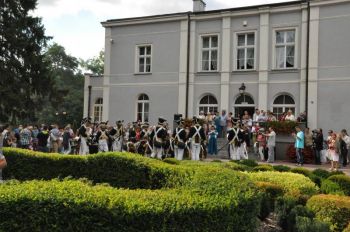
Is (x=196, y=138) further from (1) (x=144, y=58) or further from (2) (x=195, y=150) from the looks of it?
(1) (x=144, y=58)

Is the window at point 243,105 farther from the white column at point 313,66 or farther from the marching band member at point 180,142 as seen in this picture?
the marching band member at point 180,142

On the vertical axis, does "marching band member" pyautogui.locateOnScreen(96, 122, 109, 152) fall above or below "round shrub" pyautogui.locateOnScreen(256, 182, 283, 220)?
above

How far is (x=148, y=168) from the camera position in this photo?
7992mm

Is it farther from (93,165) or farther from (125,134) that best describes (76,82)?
(93,165)

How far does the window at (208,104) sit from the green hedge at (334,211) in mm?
21626

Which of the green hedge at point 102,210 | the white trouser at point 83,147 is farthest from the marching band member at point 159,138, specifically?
the green hedge at point 102,210

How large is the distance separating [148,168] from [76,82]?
2547 inches

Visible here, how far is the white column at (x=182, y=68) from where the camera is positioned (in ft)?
96.4

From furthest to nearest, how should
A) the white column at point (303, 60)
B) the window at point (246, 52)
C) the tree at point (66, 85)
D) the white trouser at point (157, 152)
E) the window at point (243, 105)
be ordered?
the tree at point (66, 85) → the window at point (246, 52) → the window at point (243, 105) → the white column at point (303, 60) → the white trouser at point (157, 152)

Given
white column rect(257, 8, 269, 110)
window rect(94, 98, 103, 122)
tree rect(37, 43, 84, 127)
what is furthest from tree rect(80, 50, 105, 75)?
white column rect(257, 8, 269, 110)

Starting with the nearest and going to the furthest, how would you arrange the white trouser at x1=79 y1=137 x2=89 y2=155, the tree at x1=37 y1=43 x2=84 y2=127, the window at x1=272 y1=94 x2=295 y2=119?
the white trouser at x1=79 y1=137 x2=89 y2=155, the window at x1=272 y1=94 x2=295 y2=119, the tree at x1=37 y1=43 x2=84 y2=127

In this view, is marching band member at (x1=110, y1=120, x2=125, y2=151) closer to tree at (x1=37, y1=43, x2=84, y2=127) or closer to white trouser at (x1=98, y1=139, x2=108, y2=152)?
white trouser at (x1=98, y1=139, x2=108, y2=152)

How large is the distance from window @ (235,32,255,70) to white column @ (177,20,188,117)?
336cm

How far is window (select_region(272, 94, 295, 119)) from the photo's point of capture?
86.8ft
